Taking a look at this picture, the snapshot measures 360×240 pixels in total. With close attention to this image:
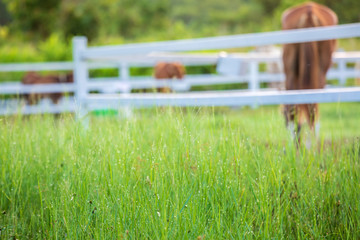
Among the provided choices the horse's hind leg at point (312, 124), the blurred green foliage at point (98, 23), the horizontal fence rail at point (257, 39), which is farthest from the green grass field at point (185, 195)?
the blurred green foliage at point (98, 23)

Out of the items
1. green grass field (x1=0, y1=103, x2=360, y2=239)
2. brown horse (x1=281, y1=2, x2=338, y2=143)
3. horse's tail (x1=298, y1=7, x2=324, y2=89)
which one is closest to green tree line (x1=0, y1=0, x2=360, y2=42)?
brown horse (x1=281, y1=2, x2=338, y2=143)

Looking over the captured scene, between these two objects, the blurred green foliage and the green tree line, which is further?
the green tree line

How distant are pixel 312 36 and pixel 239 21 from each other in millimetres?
42629

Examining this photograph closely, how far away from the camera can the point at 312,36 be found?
327cm

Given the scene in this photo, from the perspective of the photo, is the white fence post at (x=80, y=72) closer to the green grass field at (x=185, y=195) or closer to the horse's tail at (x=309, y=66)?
the green grass field at (x=185, y=195)

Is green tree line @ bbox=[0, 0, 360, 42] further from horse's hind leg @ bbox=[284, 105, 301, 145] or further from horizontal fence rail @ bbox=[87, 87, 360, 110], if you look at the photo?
horizontal fence rail @ bbox=[87, 87, 360, 110]

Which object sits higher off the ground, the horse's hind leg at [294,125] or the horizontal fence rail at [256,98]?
the horizontal fence rail at [256,98]

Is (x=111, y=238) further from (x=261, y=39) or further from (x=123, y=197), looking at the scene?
(x=261, y=39)

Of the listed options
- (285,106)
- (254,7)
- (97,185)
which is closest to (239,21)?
(254,7)

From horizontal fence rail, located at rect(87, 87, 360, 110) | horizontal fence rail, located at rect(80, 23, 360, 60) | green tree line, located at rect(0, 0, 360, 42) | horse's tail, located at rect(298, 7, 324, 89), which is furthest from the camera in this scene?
green tree line, located at rect(0, 0, 360, 42)

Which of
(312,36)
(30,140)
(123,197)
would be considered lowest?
(123,197)

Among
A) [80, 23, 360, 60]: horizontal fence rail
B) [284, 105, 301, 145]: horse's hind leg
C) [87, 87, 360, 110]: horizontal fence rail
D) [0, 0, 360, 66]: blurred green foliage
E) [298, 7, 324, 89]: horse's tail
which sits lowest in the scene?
[284, 105, 301, 145]: horse's hind leg

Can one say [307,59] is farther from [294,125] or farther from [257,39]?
[294,125]

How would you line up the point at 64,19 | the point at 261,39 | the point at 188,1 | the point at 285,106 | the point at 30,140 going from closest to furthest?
the point at 30,140 → the point at 261,39 → the point at 285,106 → the point at 64,19 → the point at 188,1
